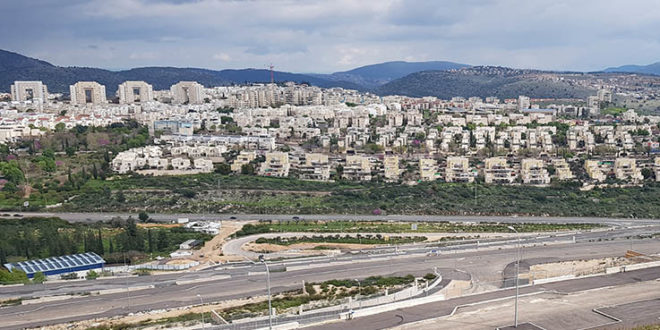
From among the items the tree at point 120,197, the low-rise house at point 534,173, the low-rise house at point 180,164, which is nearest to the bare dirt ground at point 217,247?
the tree at point 120,197

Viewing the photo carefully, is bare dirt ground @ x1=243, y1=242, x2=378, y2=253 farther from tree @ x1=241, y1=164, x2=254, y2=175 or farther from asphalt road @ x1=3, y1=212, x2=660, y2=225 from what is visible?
tree @ x1=241, y1=164, x2=254, y2=175

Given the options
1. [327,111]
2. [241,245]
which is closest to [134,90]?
[327,111]

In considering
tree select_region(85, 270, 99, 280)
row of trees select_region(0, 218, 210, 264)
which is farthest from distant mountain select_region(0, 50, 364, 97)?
tree select_region(85, 270, 99, 280)

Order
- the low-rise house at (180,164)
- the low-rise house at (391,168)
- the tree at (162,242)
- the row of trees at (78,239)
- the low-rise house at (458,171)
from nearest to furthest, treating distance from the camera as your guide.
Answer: the row of trees at (78,239)
the tree at (162,242)
the low-rise house at (458,171)
the low-rise house at (391,168)
the low-rise house at (180,164)

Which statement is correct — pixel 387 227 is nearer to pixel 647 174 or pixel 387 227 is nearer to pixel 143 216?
A: pixel 143 216

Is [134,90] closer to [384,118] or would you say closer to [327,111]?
[327,111]

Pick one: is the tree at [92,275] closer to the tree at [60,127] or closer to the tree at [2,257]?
the tree at [2,257]
